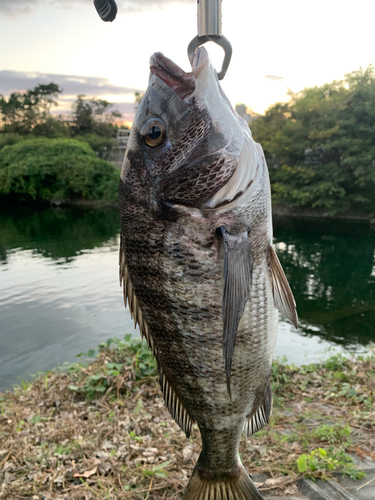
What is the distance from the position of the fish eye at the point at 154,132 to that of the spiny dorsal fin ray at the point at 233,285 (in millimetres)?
455

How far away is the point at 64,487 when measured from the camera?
2994mm

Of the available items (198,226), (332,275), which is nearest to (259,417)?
(198,226)

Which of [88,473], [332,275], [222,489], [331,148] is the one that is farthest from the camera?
[331,148]

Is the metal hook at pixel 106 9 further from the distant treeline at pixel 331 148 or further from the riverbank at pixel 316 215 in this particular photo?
the riverbank at pixel 316 215

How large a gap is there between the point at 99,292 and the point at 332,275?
9.39 meters

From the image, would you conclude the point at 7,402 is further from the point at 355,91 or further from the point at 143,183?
the point at 355,91

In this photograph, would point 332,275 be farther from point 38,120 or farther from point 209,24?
point 38,120

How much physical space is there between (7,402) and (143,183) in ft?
14.9

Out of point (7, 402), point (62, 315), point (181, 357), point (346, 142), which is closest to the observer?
point (181, 357)

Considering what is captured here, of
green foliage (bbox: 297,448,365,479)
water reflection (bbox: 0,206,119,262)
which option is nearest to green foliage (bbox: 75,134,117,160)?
water reflection (bbox: 0,206,119,262)

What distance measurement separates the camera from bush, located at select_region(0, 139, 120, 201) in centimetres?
3809

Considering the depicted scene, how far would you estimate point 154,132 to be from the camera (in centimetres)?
158

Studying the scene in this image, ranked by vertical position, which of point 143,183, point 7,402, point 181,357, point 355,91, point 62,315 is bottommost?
point 62,315

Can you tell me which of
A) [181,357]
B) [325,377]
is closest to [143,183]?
[181,357]
